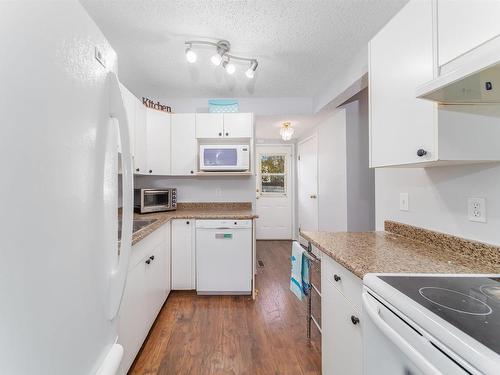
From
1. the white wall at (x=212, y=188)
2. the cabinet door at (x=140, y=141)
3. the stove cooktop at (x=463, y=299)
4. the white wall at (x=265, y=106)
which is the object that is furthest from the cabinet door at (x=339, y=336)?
the white wall at (x=265, y=106)

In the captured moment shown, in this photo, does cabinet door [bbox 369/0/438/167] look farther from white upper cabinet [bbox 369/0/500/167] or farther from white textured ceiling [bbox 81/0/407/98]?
white textured ceiling [bbox 81/0/407/98]

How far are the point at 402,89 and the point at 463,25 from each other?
30cm

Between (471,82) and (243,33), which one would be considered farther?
(243,33)

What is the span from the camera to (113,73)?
0.71 metres

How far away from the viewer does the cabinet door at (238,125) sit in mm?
2684

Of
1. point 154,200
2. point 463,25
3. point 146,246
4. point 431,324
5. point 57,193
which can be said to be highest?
point 463,25

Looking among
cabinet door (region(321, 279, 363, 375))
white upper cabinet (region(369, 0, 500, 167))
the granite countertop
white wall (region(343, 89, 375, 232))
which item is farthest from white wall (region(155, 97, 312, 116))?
cabinet door (region(321, 279, 363, 375))

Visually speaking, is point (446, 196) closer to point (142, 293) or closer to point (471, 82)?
point (471, 82)

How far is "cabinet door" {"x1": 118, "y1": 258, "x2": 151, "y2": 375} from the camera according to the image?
1.32m

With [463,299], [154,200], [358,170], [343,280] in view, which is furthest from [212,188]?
[463,299]

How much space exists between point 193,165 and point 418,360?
2543mm

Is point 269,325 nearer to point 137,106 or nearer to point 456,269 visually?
point 456,269

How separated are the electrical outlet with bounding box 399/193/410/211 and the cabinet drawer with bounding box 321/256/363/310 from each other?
68 cm

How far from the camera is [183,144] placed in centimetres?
272
